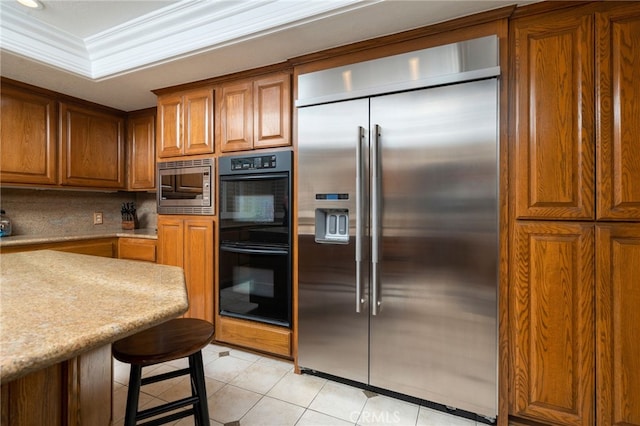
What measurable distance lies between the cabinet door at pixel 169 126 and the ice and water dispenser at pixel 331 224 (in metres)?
1.43

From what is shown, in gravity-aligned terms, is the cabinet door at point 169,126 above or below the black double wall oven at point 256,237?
above

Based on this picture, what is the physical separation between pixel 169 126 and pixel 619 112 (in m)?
2.95

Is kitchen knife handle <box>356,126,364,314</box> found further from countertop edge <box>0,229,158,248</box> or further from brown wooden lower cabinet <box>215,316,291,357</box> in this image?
countertop edge <box>0,229,158,248</box>

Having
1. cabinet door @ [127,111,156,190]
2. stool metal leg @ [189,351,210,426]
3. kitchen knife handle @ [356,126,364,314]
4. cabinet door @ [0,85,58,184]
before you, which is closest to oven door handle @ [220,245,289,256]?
kitchen knife handle @ [356,126,364,314]

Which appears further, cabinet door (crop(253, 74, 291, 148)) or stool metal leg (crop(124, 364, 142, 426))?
cabinet door (crop(253, 74, 291, 148))

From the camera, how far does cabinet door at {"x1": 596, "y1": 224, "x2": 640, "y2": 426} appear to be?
136 cm

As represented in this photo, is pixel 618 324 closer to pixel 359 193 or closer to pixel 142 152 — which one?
pixel 359 193

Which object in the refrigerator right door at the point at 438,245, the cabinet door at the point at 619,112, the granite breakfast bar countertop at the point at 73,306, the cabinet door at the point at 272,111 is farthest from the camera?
the cabinet door at the point at 272,111

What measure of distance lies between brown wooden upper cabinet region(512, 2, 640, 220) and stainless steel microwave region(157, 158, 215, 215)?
2.09 m

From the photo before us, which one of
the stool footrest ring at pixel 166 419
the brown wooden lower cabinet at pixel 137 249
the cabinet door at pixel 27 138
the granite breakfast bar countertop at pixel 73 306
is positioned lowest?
the stool footrest ring at pixel 166 419

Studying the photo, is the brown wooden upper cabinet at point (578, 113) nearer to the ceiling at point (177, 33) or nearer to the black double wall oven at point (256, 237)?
the ceiling at point (177, 33)

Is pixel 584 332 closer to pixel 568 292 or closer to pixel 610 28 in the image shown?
pixel 568 292

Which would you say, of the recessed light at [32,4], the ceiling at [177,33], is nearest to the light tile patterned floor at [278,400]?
the ceiling at [177,33]

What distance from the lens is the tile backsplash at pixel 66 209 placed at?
9.20ft
